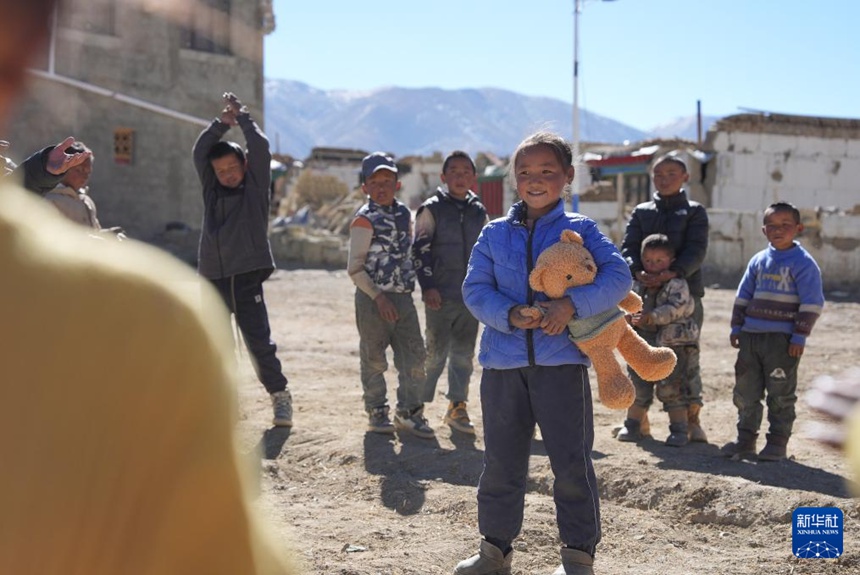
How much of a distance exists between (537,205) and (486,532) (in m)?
1.31

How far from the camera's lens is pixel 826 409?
194 cm

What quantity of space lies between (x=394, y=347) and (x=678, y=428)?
1.89 m

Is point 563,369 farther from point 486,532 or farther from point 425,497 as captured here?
point 425,497

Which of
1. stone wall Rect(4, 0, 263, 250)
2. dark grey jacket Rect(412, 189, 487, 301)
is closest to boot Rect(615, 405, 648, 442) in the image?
dark grey jacket Rect(412, 189, 487, 301)

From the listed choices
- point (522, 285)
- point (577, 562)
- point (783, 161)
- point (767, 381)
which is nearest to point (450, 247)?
point (767, 381)

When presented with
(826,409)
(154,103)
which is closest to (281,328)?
(826,409)

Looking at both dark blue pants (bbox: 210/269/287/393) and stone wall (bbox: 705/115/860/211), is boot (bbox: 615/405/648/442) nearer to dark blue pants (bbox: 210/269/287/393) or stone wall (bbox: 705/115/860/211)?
dark blue pants (bbox: 210/269/287/393)

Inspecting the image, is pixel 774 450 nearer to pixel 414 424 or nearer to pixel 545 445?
pixel 414 424

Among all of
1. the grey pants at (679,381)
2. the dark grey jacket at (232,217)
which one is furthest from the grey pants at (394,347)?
the grey pants at (679,381)

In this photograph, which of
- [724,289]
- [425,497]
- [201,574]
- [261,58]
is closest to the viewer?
[201,574]

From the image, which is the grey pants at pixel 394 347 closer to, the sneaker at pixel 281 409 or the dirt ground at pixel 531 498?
the dirt ground at pixel 531 498

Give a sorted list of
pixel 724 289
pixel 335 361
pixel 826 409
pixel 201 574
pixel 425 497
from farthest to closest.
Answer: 1. pixel 724 289
2. pixel 335 361
3. pixel 425 497
4. pixel 826 409
5. pixel 201 574

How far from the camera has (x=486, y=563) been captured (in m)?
3.65

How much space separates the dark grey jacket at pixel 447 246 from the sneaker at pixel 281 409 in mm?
1137
